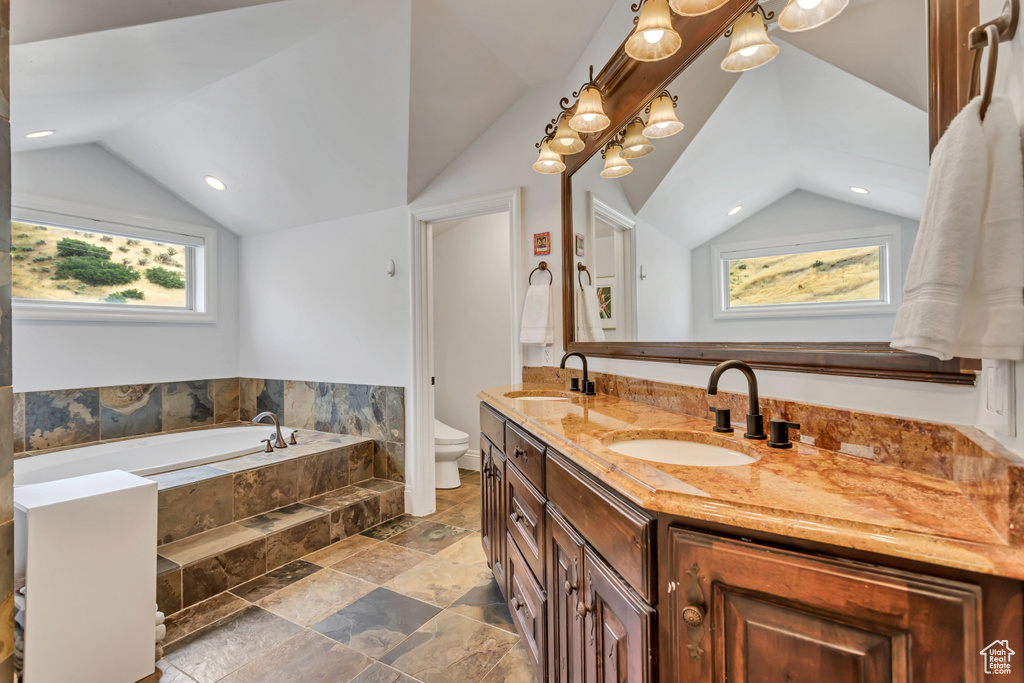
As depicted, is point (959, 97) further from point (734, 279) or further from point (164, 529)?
point (164, 529)

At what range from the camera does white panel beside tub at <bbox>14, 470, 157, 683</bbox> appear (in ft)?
4.61

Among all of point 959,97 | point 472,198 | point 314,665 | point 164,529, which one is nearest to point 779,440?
point 959,97

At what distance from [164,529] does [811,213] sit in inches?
112

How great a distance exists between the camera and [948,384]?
32.7 inches

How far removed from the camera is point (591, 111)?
185 cm

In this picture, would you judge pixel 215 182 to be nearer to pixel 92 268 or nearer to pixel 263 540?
pixel 92 268

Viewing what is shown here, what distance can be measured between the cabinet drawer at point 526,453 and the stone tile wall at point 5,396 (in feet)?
4.02

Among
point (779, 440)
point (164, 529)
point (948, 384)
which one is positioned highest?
point (948, 384)

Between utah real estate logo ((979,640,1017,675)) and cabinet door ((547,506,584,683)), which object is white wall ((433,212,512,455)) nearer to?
cabinet door ((547,506,584,683))

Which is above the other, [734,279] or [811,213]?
[811,213]

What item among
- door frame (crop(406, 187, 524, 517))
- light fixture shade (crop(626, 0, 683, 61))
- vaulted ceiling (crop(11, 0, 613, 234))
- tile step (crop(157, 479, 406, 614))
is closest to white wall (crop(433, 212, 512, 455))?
door frame (crop(406, 187, 524, 517))

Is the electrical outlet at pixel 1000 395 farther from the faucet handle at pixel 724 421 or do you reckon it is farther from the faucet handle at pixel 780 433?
the faucet handle at pixel 724 421

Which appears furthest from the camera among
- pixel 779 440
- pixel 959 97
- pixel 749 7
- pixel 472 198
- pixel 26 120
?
pixel 472 198

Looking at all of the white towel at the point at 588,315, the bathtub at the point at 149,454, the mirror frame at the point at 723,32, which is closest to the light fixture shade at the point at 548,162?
the mirror frame at the point at 723,32
